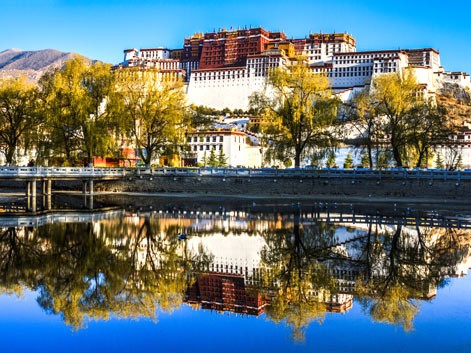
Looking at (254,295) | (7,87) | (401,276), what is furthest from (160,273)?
(7,87)

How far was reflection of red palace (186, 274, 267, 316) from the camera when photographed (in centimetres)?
1384

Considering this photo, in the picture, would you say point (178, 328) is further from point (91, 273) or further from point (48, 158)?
point (48, 158)

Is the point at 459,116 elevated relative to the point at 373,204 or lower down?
elevated

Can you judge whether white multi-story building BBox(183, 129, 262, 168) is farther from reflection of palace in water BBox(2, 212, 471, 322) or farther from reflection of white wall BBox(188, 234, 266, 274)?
reflection of white wall BBox(188, 234, 266, 274)

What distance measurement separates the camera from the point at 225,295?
1492 centimetres

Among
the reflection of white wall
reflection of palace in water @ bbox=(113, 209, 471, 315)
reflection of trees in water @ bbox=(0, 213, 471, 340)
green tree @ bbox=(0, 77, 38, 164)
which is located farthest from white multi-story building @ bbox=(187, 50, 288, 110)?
the reflection of white wall

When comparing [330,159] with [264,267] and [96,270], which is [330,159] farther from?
[96,270]

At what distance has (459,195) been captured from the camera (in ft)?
143

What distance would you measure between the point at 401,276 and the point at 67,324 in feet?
30.3

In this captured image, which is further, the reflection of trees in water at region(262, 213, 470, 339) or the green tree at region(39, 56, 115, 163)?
the green tree at region(39, 56, 115, 163)

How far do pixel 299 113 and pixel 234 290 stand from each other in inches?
1357

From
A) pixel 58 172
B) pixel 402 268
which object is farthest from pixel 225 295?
pixel 58 172

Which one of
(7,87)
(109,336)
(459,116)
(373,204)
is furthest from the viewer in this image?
(459,116)

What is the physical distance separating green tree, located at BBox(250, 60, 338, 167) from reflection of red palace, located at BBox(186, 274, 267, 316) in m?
33.2
